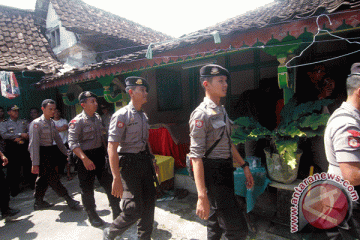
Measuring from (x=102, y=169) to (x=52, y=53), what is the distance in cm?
841

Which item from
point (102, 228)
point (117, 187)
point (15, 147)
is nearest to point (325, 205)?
point (117, 187)

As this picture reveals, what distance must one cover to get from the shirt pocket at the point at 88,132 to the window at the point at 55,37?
26.6 ft

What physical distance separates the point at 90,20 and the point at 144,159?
9.44 metres

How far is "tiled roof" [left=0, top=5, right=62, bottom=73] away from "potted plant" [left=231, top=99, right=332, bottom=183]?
7.41m

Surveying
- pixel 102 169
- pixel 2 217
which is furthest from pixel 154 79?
pixel 2 217

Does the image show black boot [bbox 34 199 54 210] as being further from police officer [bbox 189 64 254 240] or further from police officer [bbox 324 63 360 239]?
police officer [bbox 324 63 360 239]

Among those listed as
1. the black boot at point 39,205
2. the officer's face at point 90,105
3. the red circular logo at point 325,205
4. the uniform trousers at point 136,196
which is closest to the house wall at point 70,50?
the black boot at point 39,205

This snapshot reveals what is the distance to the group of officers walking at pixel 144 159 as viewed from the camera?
210 centimetres

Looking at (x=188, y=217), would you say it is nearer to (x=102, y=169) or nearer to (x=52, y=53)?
(x=102, y=169)

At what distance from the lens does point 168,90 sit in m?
6.97

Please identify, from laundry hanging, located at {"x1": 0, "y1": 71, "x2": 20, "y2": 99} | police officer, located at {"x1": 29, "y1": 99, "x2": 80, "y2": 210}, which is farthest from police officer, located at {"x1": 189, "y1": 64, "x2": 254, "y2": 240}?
laundry hanging, located at {"x1": 0, "y1": 71, "x2": 20, "y2": 99}

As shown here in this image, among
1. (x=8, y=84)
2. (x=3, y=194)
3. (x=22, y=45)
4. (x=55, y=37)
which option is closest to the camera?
(x=3, y=194)

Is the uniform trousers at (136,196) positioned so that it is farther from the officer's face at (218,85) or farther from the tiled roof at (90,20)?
the tiled roof at (90,20)

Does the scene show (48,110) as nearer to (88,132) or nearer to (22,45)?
(88,132)
